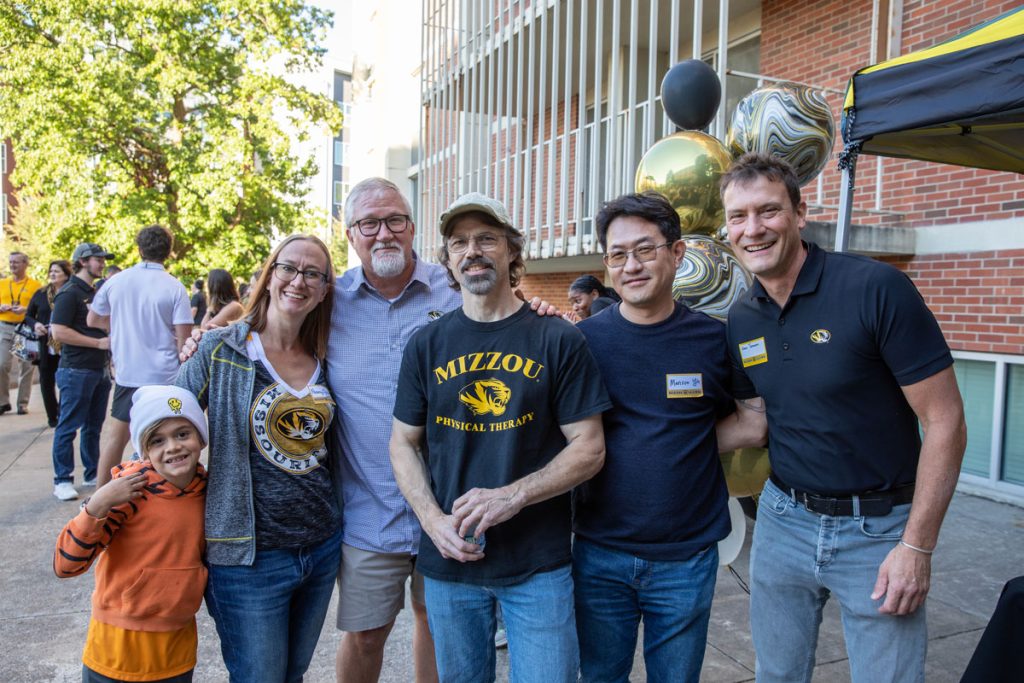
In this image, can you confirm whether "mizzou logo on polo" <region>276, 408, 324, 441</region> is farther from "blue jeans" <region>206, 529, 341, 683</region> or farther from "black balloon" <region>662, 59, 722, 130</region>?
"black balloon" <region>662, 59, 722, 130</region>

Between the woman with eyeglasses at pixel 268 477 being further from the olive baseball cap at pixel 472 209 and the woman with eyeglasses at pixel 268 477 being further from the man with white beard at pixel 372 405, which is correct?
the olive baseball cap at pixel 472 209

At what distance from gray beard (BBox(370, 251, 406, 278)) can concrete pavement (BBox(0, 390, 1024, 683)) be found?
1.82 m

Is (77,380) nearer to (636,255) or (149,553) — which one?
(149,553)

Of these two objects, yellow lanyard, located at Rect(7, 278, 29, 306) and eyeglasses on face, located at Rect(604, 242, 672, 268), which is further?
yellow lanyard, located at Rect(7, 278, 29, 306)

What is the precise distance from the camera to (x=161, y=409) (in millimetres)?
2051

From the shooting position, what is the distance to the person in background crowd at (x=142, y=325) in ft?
16.3

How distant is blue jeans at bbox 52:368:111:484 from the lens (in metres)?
5.58

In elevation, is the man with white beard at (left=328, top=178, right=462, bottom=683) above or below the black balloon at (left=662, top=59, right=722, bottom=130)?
below

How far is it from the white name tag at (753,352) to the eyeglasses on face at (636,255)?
Answer: 1.27 feet

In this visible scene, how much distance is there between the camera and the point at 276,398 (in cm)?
222

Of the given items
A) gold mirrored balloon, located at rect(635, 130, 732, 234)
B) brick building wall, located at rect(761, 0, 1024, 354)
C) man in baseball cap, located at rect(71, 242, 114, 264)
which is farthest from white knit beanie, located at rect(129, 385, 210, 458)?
brick building wall, located at rect(761, 0, 1024, 354)

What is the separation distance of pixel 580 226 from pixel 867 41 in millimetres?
3232

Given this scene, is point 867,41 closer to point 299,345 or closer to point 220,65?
point 299,345

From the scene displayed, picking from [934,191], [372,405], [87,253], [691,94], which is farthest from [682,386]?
[87,253]
